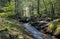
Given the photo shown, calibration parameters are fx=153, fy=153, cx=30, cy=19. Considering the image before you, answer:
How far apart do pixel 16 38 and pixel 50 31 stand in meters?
8.73

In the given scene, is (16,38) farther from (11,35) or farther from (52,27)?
(52,27)

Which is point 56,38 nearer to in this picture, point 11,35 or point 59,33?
point 59,33

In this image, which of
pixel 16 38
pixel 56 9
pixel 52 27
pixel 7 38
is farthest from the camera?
pixel 56 9

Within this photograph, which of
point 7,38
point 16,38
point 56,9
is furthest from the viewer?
point 56,9

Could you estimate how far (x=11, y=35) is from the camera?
39.9 feet

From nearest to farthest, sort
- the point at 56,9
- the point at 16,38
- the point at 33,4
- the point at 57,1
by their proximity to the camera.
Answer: the point at 16,38, the point at 57,1, the point at 56,9, the point at 33,4

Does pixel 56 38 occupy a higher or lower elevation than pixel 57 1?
lower

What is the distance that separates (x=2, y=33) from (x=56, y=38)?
7.65 meters

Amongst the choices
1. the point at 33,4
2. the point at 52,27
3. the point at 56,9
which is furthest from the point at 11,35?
the point at 33,4

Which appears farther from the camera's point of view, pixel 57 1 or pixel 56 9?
pixel 56 9

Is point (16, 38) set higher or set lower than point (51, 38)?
higher

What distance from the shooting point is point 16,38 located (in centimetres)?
1236

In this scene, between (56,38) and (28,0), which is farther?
(28,0)

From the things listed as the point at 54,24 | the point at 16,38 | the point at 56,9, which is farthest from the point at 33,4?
the point at 16,38
